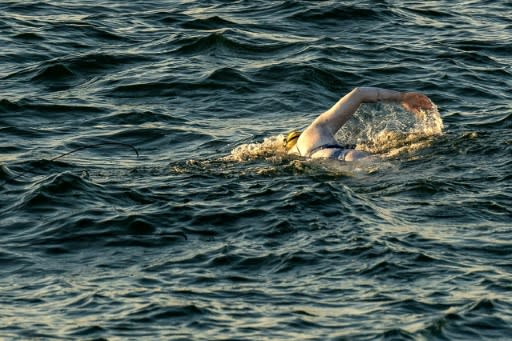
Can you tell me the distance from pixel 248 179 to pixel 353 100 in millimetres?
1389

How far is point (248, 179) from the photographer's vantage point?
1202 cm

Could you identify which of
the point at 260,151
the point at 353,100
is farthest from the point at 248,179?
the point at 353,100

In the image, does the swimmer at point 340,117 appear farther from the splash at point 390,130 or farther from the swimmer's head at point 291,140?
the splash at point 390,130

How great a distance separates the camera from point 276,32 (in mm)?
18875

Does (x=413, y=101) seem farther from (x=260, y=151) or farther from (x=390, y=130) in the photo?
(x=390, y=130)

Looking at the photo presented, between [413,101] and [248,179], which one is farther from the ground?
[413,101]

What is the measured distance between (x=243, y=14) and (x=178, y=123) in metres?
5.56

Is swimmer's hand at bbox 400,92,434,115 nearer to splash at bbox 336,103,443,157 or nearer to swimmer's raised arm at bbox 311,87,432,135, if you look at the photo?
swimmer's raised arm at bbox 311,87,432,135

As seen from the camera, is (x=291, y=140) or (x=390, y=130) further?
(x=390, y=130)

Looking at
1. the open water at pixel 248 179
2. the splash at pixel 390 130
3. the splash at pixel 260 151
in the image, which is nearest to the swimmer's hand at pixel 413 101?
the splash at pixel 390 130

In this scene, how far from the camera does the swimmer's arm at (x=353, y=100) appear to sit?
1242 cm

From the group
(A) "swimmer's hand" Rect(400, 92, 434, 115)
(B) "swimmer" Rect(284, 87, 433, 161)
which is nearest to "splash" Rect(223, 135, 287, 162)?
(B) "swimmer" Rect(284, 87, 433, 161)

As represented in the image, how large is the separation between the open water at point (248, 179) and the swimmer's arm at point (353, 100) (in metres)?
0.55

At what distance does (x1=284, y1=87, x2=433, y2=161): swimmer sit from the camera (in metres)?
12.4
